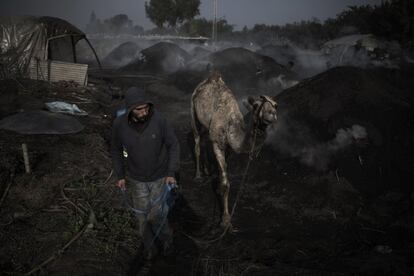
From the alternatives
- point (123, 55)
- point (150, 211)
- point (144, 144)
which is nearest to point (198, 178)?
point (150, 211)

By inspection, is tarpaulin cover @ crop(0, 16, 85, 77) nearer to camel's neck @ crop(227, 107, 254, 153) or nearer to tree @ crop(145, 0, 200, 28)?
camel's neck @ crop(227, 107, 254, 153)

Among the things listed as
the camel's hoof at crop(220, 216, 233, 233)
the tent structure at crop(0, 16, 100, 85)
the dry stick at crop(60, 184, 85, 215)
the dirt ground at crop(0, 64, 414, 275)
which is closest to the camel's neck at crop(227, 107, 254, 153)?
the dirt ground at crop(0, 64, 414, 275)

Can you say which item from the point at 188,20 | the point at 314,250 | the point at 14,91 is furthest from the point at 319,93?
the point at 188,20

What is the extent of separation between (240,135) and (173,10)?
57.9 meters

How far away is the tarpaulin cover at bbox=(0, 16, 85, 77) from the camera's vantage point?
54.3 feet

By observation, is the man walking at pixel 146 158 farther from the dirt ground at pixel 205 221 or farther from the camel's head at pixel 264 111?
the camel's head at pixel 264 111

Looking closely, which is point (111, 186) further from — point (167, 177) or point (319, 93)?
point (319, 93)

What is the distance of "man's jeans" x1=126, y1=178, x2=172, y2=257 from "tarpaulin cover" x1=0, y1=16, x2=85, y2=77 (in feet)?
47.7

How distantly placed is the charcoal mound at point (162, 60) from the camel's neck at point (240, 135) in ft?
70.7

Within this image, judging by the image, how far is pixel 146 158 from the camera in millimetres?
4570

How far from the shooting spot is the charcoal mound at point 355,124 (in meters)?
7.80

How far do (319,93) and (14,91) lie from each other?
11908mm

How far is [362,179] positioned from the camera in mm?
7688

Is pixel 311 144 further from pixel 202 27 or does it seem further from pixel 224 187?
pixel 202 27
